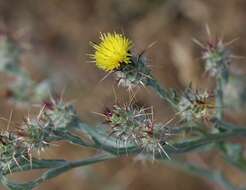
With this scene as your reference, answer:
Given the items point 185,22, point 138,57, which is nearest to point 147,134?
point 138,57

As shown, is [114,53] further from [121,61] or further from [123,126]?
[123,126]

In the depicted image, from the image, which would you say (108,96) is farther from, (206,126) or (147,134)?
(147,134)

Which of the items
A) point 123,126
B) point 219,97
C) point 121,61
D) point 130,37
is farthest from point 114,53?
point 130,37

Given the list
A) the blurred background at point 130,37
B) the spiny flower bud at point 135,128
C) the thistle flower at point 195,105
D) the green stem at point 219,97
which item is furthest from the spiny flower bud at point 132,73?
the blurred background at point 130,37

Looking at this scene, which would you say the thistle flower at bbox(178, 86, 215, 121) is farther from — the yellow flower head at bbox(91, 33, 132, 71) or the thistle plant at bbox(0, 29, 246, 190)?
the yellow flower head at bbox(91, 33, 132, 71)

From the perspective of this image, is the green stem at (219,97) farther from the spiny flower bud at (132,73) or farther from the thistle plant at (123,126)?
the spiny flower bud at (132,73)
